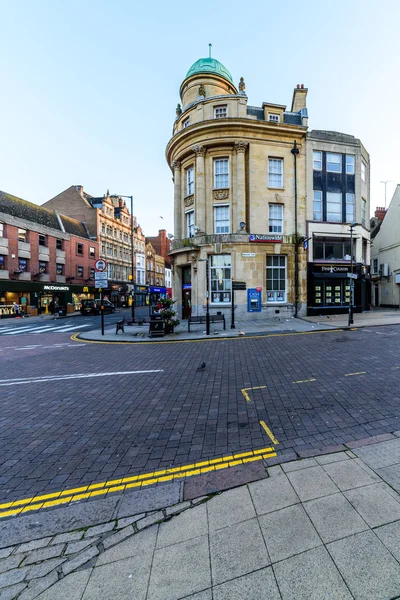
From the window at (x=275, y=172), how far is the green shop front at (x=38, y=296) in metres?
26.8

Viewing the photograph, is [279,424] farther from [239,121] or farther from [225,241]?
[239,121]

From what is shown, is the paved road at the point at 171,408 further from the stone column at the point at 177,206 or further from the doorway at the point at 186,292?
the stone column at the point at 177,206

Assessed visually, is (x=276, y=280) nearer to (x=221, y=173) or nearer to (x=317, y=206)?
(x=317, y=206)

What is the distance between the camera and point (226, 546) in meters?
2.29

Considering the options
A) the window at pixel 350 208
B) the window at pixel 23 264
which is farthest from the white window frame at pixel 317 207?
the window at pixel 23 264

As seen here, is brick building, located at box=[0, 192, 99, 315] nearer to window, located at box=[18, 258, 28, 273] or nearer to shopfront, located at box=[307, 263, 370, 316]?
window, located at box=[18, 258, 28, 273]

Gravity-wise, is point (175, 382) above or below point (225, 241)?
below

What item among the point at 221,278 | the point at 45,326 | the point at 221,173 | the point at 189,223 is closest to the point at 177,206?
the point at 189,223

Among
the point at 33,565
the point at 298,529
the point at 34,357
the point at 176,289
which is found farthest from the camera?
the point at 176,289

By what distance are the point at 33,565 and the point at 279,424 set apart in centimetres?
364

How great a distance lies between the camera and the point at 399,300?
29.5 metres

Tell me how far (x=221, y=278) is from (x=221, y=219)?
15.9 feet

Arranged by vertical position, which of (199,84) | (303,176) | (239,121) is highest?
(199,84)

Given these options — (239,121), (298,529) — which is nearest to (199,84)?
(239,121)
